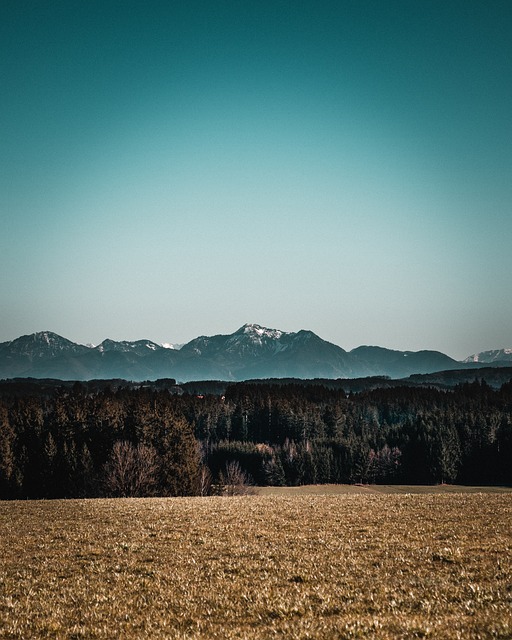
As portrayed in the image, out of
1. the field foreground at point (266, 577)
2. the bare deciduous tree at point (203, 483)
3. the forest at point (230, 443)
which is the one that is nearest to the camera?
the field foreground at point (266, 577)

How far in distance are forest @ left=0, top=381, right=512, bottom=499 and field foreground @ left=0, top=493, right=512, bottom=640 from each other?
47.7 meters

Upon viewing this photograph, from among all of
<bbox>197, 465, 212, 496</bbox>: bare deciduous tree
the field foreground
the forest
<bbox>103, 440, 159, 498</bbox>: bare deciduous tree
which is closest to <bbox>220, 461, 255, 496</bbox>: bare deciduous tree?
the forest

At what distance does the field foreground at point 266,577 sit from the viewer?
36.7 feet

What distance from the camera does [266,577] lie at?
1481 centimetres

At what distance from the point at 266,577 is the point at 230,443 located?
141 meters

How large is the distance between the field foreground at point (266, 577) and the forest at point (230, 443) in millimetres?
→ 47721

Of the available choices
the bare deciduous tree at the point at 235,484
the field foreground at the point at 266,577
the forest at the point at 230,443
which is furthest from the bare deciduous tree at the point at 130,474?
the field foreground at the point at 266,577

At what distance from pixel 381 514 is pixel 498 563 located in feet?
39.4

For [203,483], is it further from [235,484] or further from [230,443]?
[230,443]

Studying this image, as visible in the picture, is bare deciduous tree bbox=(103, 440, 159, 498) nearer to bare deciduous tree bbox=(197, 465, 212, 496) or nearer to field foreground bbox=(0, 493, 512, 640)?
bare deciduous tree bbox=(197, 465, 212, 496)

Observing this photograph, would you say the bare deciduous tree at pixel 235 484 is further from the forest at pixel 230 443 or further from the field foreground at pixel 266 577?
the field foreground at pixel 266 577

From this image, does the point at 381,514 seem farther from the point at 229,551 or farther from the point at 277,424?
the point at 277,424

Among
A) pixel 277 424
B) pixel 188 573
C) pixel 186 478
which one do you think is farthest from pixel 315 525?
pixel 277 424

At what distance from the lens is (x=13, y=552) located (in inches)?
813
